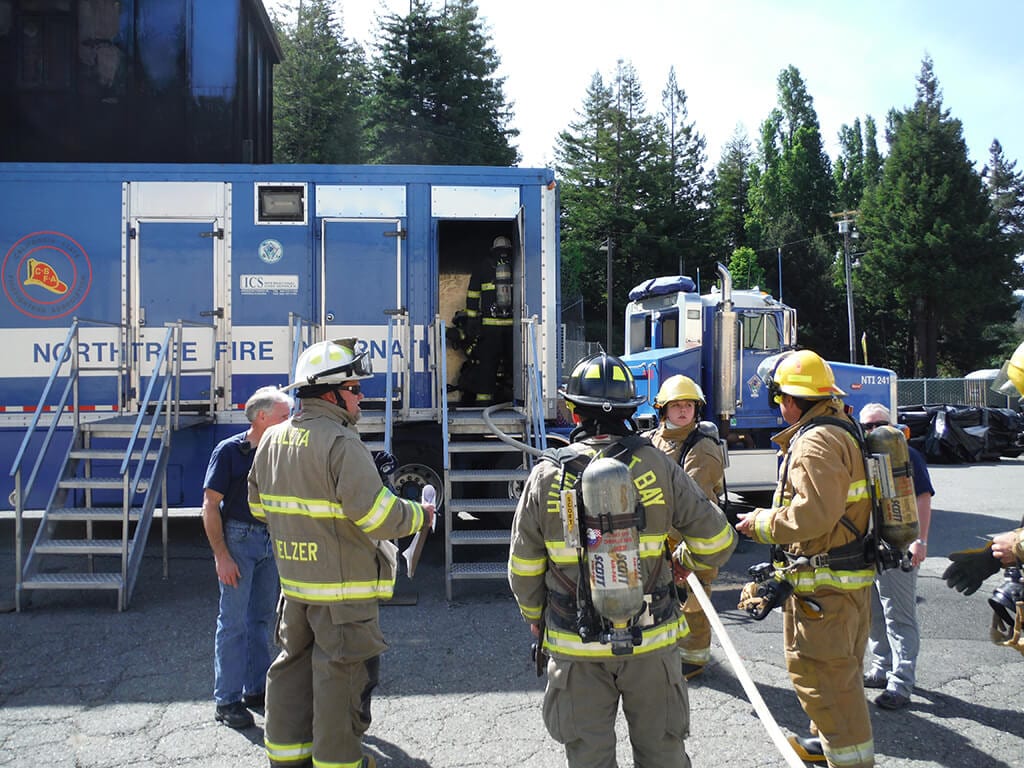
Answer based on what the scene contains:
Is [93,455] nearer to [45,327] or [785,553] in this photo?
[45,327]

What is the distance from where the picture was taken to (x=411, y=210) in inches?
290

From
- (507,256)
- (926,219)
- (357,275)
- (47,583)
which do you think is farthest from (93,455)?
(926,219)

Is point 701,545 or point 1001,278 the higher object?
point 1001,278

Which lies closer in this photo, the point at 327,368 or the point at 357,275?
the point at 327,368

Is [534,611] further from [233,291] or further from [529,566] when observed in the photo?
[233,291]

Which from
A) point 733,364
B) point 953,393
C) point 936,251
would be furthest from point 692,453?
point 936,251

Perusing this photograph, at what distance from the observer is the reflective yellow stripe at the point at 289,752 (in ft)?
10.4

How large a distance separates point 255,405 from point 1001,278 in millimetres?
45886

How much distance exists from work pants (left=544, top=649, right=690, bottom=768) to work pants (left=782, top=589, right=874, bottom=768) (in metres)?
0.93

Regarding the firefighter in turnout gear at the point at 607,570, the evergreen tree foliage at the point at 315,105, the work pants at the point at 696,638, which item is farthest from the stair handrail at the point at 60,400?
the evergreen tree foliage at the point at 315,105

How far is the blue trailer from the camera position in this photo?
23.3 ft

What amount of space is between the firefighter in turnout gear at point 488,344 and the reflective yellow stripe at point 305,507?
16.2ft

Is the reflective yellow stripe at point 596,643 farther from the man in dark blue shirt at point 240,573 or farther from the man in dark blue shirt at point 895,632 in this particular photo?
the man in dark blue shirt at point 895,632

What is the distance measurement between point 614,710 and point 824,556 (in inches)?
50.6
